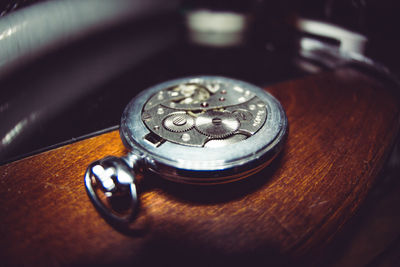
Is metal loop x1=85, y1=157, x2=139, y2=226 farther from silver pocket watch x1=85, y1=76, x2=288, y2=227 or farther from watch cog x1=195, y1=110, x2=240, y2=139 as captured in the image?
watch cog x1=195, y1=110, x2=240, y2=139

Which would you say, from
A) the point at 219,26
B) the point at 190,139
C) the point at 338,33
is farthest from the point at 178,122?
the point at 219,26

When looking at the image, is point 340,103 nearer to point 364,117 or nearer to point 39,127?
point 364,117

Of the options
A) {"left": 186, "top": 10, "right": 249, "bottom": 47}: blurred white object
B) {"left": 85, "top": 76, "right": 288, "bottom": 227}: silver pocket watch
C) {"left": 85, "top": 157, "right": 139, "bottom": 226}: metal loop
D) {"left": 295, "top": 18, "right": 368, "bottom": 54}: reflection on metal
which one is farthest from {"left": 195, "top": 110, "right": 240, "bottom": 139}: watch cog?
{"left": 186, "top": 10, "right": 249, "bottom": 47}: blurred white object

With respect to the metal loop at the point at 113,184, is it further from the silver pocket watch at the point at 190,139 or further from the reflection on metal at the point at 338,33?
the reflection on metal at the point at 338,33

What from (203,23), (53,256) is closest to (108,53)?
(203,23)

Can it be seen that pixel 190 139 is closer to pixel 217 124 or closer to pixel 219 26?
pixel 217 124

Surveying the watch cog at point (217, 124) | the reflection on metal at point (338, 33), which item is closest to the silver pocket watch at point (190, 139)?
the watch cog at point (217, 124)
